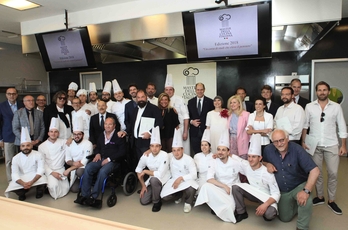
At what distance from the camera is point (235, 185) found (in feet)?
9.20

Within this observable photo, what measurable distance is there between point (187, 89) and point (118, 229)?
5.43m

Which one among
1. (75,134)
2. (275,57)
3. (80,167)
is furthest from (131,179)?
(275,57)

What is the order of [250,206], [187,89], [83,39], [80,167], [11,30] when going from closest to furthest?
[250,206] → [80,167] → [83,39] → [11,30] → [187,89]

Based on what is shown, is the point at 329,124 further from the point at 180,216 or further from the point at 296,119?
the point at 180,216

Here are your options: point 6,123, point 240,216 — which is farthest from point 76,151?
point 240,216

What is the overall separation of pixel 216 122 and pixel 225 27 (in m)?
1.34

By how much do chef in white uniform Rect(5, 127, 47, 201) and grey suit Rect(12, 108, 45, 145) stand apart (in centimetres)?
45

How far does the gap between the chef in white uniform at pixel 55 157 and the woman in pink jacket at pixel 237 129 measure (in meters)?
2.53

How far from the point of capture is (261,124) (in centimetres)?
317

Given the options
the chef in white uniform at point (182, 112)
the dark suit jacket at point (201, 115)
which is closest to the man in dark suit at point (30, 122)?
the chef in white uniform at point (182, 112)

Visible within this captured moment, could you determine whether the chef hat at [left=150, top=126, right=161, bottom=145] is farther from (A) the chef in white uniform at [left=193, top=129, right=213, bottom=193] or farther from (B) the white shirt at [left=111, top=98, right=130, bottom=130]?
(B) the white shirt at [left=111, top=98, right=130, bottom=130]

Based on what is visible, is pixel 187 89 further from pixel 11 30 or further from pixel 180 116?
pixel 11 30

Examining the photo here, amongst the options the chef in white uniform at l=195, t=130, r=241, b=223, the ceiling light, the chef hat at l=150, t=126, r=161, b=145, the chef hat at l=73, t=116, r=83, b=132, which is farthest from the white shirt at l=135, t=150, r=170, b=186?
the ceiling light

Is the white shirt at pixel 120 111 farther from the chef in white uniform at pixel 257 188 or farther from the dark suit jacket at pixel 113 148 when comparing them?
the chef in white uniform at pixel 257 188
